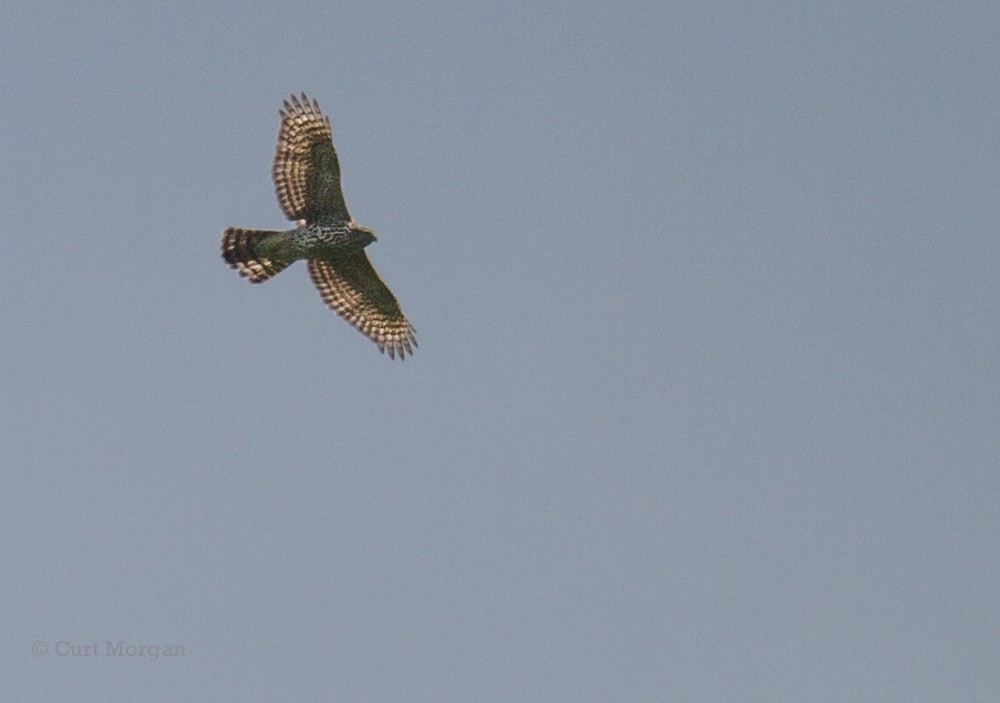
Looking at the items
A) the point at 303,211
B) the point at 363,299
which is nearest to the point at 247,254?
the point at 303,211

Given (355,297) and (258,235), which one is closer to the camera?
(258,235)

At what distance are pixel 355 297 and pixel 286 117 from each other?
4.93 m

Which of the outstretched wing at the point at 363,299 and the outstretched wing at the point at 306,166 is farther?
the outstretched wing at the point at 363,299

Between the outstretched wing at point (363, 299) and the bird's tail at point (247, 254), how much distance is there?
65.4 inches

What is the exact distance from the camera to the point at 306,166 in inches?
1319

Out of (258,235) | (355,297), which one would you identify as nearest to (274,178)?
(258,235)

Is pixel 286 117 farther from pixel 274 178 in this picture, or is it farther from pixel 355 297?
pixel 355 297

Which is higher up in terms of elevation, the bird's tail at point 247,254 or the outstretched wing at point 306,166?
the outstretched wing at point 306,166

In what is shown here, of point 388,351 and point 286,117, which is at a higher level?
point 286,117

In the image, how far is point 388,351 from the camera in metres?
37.7

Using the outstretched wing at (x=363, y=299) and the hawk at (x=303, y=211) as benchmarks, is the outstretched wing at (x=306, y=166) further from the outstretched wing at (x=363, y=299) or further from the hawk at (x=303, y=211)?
the outstretched wing at (x=363, y=299)

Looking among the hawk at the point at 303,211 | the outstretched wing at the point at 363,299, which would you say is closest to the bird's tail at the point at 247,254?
the hawk at the point at 303,211

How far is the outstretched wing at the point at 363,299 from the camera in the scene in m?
36.1

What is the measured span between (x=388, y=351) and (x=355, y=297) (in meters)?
1.38
